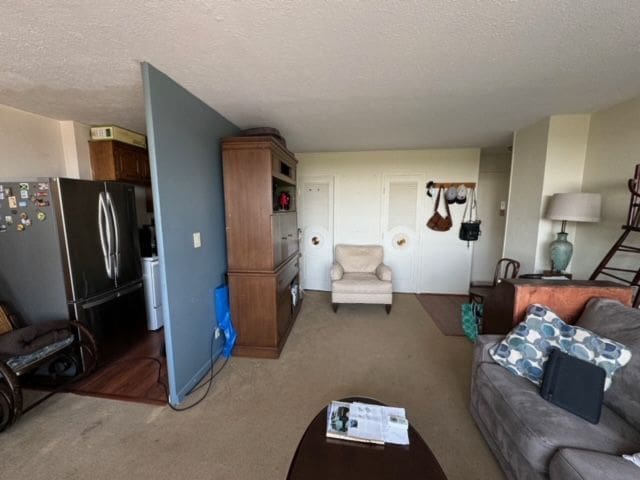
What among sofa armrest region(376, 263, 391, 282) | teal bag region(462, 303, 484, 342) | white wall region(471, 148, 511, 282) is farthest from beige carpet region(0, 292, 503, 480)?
white wall region(471, 148, 511, 282)

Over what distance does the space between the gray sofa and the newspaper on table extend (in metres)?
0.56

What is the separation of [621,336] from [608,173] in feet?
5.61

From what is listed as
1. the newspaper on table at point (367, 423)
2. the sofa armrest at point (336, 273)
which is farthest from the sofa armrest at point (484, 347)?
the sofa armrest at point (336, 273)

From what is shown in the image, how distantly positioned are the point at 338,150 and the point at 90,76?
9.52 feet

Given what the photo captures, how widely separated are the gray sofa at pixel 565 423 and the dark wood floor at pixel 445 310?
143cm

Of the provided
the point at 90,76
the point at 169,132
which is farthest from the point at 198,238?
the point at 90,76

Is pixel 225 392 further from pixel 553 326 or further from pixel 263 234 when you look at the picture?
pixel 553 326

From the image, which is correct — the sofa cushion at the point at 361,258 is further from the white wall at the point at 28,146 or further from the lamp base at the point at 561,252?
the white wall at the point at 28,146

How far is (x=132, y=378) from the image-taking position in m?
2.07

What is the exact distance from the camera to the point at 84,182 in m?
2.12

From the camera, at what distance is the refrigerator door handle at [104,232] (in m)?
2.24

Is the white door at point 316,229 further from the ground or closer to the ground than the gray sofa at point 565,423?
further from the ground

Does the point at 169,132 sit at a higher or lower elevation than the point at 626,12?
lower

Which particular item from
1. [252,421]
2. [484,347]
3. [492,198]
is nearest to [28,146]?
[252,421]
